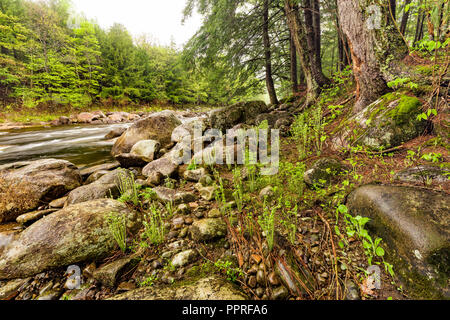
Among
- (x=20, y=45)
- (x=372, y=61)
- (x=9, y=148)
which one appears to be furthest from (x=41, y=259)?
(x=20, y=45)

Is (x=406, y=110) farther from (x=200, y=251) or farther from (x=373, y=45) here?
(x=200, y=251)

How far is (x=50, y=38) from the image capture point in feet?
71.5

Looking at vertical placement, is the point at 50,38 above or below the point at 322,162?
above

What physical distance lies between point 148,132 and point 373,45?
6.34m

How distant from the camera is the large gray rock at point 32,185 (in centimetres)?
293

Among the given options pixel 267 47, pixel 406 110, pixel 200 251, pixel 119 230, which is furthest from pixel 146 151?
pixel 267 47

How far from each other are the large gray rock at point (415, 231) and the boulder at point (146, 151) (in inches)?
185

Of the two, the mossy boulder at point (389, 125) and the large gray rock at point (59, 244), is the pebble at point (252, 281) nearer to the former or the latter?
the large gray rock at point (59, 244)

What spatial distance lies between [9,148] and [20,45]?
70.4 ft

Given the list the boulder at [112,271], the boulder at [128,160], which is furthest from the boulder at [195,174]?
the boulder at [128,160]

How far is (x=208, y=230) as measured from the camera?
205 centimetres

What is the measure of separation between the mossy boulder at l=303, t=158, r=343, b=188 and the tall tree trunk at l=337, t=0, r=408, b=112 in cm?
184
